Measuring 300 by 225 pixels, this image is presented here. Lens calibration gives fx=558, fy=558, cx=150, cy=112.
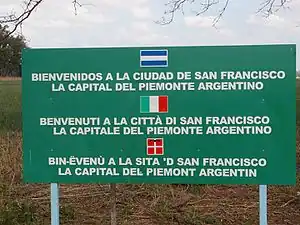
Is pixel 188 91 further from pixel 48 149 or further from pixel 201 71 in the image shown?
pixel 48 149

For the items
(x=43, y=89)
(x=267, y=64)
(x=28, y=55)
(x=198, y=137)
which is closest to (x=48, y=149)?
(x=43, y=89)

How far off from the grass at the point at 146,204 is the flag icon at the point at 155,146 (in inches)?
63.7

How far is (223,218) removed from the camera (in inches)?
225

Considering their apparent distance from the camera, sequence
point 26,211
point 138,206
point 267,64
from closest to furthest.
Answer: point 267,64, point 26,211, point 138,206

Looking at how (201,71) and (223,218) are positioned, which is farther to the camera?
(223,218)

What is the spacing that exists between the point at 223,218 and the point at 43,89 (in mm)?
2511

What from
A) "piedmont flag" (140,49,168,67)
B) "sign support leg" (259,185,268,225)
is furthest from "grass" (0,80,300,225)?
"piedmont flag" (140,49,168,67)

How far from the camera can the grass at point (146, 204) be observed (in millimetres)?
5605

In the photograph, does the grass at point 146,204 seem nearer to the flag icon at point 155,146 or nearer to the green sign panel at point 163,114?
the green sign panel at point 163,114

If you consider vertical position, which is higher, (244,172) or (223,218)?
(244,172)

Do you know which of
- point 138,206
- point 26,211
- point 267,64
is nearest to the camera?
point 267,64

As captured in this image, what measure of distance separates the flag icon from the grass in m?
1.62

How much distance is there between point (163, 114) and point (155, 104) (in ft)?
0.31

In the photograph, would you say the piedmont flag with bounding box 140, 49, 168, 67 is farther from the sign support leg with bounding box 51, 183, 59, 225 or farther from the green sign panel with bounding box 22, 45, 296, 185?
the sign support leg with bounding box 51, 183, 59, 225
